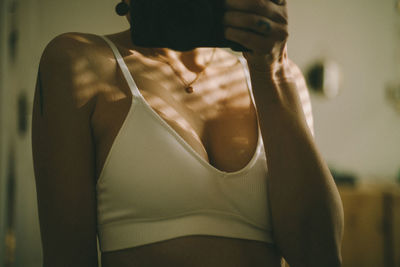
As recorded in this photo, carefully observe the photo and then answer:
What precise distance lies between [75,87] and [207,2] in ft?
0.79

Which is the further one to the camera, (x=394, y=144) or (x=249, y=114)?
(x=394, y=144)

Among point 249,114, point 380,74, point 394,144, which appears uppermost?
point 249,114

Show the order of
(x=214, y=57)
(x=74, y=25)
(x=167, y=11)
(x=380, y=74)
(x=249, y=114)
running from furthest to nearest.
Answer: (x=380, y=74), (x=74, y=25), (x=214, y=57), (x=249, y=114), (x=167, y=11)

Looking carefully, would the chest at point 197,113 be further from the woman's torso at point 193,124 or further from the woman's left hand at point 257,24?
the woman's left hand at point 257,24

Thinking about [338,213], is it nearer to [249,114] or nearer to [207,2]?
[249,114]

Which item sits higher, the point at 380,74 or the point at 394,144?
the point at 380,74

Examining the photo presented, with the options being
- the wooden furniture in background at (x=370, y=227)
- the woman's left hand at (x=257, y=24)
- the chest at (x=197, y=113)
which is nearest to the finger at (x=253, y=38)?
the woman's left hand at (x=257, y=24)

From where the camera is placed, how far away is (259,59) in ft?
1.54

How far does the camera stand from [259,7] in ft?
1.34

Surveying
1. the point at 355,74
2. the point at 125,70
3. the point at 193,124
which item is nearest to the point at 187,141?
the point at 193,124

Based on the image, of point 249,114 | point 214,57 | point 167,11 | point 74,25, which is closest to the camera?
point 167,11

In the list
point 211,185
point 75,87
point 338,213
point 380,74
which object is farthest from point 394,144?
point 75,87

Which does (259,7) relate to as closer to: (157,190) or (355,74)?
(157,190)

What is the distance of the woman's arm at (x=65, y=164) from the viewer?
0.45 meters
